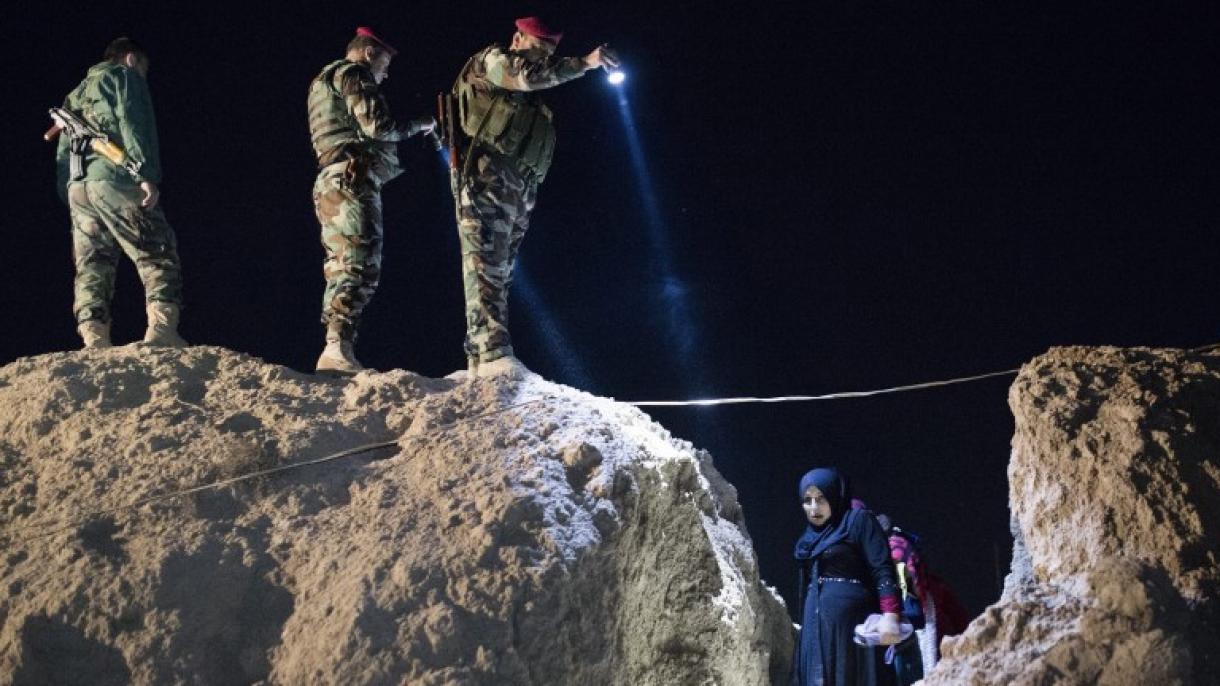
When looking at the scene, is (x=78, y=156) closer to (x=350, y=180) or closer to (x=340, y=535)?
(x=350, y=180)

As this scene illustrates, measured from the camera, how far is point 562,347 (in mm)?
11461

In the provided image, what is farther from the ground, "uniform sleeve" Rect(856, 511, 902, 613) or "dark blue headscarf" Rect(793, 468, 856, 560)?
"dark blue headscarf" Rect(793, 468, 856, 560)

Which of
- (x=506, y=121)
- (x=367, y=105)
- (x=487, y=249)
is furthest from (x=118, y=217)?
(x=506, y=121)

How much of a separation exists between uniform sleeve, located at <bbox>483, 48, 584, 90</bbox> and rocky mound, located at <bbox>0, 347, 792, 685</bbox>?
1.48 m

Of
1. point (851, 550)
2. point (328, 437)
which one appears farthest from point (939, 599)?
point (328, 437)

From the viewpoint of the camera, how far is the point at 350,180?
4.51 metres

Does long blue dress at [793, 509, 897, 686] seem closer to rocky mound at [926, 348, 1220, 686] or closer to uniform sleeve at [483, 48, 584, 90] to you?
rocky mound at [926, 348, 1220, 686]

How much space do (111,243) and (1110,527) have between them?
483cm

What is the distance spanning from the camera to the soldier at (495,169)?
4.51 metres

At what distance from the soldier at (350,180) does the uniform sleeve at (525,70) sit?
1.59 feet

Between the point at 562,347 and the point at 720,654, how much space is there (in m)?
7.65

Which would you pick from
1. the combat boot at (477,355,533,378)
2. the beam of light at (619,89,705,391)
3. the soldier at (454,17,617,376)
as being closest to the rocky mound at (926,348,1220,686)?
the combat boot at (477,355,533,378)

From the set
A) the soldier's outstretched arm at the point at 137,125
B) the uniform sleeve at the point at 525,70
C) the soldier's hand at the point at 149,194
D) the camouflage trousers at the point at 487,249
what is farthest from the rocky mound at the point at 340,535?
the uniform sleeve at the point at 525,70

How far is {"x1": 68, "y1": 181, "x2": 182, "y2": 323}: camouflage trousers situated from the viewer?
474 centimetres
